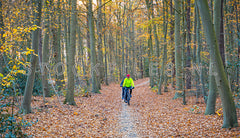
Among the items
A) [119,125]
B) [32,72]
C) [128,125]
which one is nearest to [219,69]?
[128,125]

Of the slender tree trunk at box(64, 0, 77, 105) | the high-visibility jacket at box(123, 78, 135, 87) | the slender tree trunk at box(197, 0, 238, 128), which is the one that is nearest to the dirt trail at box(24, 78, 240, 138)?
the slender tree trunk at box(197, 0, 238, 128)

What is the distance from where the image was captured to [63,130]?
6.25 m

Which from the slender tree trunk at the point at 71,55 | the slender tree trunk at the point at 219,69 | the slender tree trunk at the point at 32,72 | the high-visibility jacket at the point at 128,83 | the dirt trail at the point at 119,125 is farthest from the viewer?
the high-visibility jacket at the point at 128,83

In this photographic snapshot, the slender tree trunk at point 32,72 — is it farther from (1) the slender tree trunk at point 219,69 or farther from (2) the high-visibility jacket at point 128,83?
(2) the high-visibility jacket at point 128,83

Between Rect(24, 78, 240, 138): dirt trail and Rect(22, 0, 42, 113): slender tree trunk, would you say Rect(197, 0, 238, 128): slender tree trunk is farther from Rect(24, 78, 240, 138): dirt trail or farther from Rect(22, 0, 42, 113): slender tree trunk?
Rect(22, 0, 42, 113): slender tree trunk

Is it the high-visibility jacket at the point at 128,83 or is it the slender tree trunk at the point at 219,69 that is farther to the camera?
the high-visibility jacket at the point at 128,83

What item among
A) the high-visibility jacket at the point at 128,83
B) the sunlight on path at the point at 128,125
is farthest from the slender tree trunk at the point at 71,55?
the high-visibility jacket at the point at 128,83

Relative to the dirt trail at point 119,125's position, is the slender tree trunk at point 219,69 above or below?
above

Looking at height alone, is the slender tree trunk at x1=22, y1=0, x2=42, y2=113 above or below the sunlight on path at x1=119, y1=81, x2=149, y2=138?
above

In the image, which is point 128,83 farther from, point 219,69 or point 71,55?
point 219,69

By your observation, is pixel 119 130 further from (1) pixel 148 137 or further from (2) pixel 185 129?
(2) pixel 185 129

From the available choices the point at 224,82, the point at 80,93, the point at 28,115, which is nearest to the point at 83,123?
the point at 28,115

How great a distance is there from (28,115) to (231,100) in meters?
7.30

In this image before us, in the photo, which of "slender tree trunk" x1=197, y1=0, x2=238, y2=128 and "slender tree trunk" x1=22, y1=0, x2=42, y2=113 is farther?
"slender tree trunk" x1=22, y1=0, x2=42, y2=113
